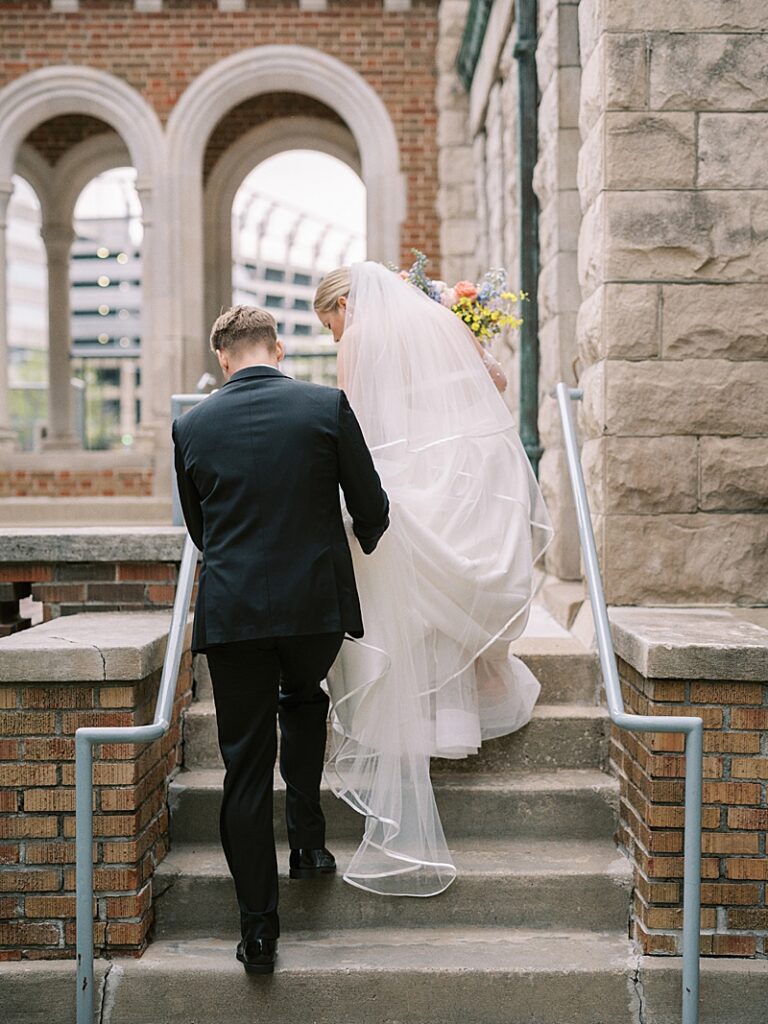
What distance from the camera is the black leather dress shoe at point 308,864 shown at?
10.4ft

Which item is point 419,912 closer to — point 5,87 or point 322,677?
point 322,677

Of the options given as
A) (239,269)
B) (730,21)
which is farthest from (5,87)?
(239,269)

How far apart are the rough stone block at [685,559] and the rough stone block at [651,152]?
125 cm

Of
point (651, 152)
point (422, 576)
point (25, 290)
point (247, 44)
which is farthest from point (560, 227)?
point (25, 290)

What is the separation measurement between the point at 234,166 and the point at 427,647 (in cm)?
949

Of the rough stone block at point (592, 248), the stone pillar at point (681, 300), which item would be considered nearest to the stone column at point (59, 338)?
the rough stone block at point (592, 248)

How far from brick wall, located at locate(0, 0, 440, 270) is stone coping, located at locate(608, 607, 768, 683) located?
7074 millimetres

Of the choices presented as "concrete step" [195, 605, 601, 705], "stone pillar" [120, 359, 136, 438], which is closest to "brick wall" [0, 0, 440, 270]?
"stone pillar" [120, 359, 136, 438]

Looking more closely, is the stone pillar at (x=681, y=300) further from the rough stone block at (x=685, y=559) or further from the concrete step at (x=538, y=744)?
the concrete step at (x=538, y=744)

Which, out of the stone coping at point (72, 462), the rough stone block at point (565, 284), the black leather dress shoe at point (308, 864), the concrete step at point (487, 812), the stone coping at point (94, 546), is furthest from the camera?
the stone coping at point (72, 462)

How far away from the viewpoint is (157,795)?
10.9 feet

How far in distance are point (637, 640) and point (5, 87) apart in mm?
9165

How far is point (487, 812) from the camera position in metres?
3.50

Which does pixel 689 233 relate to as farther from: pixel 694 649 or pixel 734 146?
pixel 694 649
